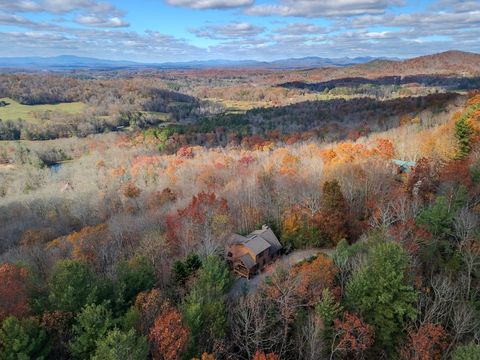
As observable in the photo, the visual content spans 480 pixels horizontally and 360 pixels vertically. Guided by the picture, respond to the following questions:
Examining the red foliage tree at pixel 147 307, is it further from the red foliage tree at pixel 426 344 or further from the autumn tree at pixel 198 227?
the red foliage tree at pixel 426 344

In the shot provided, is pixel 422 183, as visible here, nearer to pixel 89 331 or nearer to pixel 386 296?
pixel 386 296

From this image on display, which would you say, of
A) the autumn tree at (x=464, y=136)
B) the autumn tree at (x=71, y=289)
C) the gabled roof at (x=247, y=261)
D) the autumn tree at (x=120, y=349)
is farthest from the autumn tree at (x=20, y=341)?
the autumn tree at (x=464, y=136)

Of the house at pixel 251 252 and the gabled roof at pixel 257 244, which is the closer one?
the house at pixel 251 252

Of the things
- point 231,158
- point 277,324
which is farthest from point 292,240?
point 231,158

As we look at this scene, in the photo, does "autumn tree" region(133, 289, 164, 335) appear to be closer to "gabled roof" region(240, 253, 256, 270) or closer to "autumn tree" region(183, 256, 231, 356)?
"autumn tree" region(183, 256, 231, 356)

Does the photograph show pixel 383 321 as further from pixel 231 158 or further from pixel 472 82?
pixel 472 82

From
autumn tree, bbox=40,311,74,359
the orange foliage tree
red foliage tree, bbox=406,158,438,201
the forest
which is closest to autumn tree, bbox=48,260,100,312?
the forest
